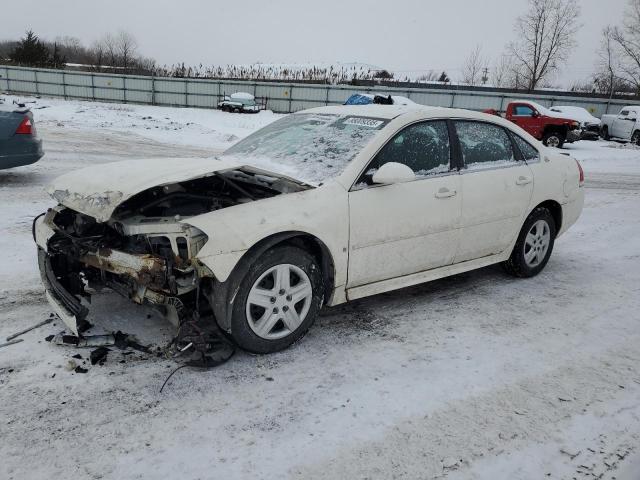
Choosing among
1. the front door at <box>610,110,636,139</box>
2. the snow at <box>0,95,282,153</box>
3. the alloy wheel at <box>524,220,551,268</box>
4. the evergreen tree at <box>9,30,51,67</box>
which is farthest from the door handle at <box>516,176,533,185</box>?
the evergreen tree at <box>9,30,51,67</box>

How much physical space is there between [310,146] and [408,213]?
3.13 feet

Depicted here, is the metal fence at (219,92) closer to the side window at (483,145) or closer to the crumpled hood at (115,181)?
the side window at (483,145)

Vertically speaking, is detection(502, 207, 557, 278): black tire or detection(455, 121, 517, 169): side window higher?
detection(455, 121, 517, 169): side window

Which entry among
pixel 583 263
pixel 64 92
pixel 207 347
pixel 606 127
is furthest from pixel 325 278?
pixel 64 92

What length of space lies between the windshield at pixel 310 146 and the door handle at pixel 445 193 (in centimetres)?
70

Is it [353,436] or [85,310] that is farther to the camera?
[85,310]

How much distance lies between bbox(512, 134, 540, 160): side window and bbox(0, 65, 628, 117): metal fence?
23.8 m

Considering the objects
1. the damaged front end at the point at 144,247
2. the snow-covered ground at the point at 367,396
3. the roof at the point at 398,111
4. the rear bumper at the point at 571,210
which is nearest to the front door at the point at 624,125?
the rear bumper at the point at 571,210

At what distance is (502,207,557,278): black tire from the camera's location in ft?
16.2

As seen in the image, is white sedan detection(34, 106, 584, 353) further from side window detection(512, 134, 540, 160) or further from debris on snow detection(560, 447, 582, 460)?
debris on snow detection(560, 447, 582, 460)

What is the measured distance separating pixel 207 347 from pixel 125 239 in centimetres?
94

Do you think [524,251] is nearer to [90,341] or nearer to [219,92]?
[90,341]

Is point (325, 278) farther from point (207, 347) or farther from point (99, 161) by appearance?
point (99, 161)

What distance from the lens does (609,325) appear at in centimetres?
Result: 411
